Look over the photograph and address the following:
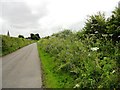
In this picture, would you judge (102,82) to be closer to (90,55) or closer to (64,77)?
(90,55)

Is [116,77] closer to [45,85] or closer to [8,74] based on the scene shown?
[45,85]

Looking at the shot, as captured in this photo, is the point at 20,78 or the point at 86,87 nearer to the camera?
the point at 86,87

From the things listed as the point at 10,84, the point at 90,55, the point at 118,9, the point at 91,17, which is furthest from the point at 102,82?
the point at 91,17

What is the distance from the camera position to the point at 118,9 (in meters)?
14.7

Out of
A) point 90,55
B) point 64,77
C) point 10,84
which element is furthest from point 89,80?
point 10,84

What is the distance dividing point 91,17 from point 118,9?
4820 mm

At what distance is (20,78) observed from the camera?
1435 centimetres

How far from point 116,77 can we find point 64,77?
4.51m

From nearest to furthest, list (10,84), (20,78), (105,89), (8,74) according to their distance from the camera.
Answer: (105,89), (10,84), (20,78), (8,74)

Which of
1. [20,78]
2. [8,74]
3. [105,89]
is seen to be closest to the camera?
[105,89]

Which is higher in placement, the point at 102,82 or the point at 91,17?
the point at 91,17

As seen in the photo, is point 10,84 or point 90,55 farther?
point 10,84

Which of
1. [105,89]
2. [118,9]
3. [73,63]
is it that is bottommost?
[105,89]

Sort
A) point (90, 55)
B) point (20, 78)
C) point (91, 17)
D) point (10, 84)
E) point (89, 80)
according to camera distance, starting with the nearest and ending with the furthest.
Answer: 1. point (89, 80)
2. point (90, 55)
3. point (10, 84)
4. point (20, 78)
5. point (91, 17)
